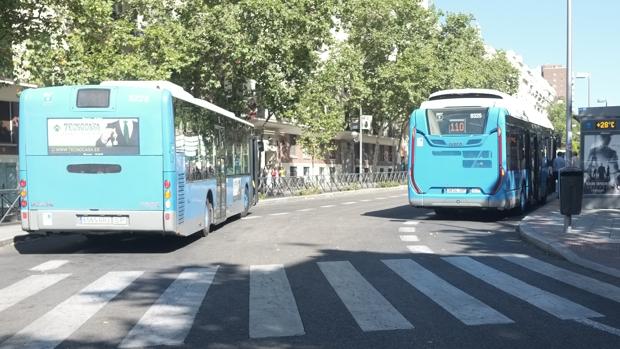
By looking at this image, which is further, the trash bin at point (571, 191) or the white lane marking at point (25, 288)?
the trash bin at point (571, 191)

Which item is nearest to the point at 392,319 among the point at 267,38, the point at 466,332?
the point at 466,332

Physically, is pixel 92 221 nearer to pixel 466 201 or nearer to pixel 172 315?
pixel 172 315

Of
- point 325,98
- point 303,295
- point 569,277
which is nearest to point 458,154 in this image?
point 569,277

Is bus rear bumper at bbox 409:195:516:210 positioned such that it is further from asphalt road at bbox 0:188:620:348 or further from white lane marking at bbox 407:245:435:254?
white lane marking at bbox 407:245:435:254

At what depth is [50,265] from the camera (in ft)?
34.5

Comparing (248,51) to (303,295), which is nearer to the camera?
(303,295)

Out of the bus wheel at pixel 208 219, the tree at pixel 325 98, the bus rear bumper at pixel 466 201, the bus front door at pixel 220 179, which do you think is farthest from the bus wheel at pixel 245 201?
the tree at pixel 325 98

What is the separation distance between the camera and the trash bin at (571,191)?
43.1 ft

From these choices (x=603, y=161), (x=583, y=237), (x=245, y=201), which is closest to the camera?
(x=583, y=237)

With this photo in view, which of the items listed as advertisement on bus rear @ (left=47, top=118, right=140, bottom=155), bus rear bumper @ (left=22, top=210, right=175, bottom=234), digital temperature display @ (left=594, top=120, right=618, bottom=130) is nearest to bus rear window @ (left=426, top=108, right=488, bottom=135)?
digital temperature display @ (left=594, top=120, right=618, bottom=130)

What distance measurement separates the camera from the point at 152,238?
14484 mm

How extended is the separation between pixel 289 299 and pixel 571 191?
803 cm

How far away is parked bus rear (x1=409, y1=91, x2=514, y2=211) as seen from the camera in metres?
17.4

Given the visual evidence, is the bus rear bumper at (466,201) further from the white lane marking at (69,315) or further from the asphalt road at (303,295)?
the white lane marking at (69,315)
